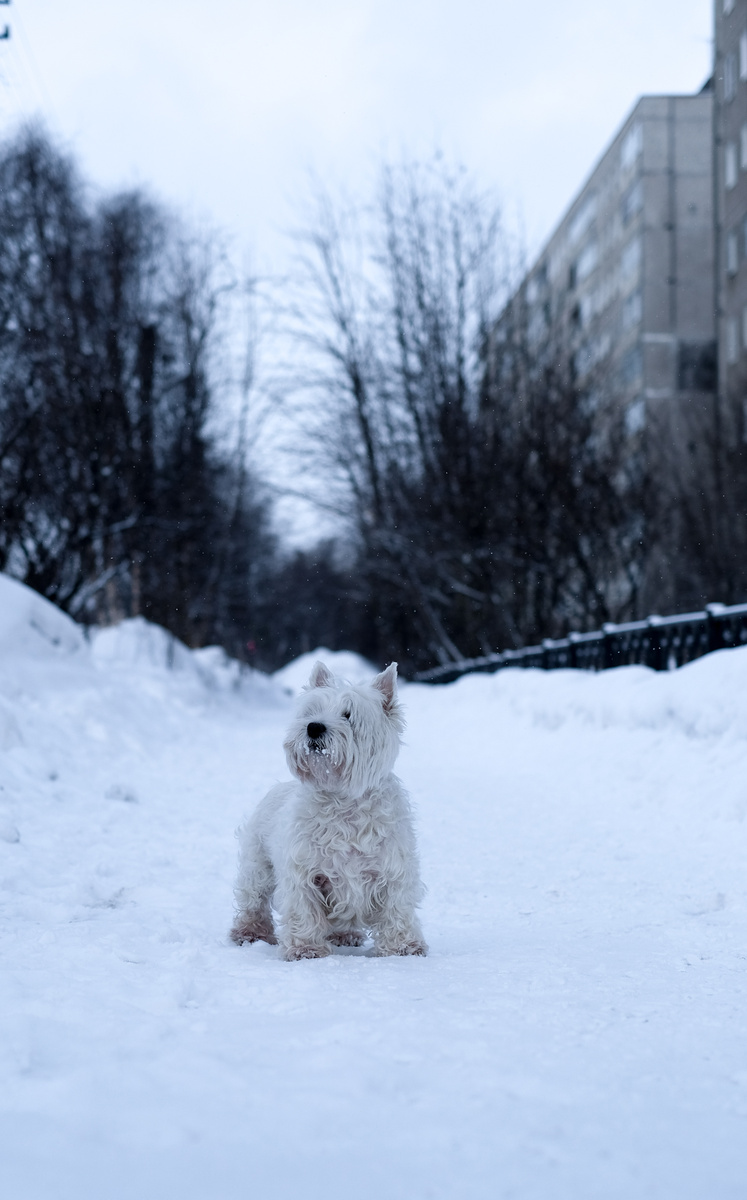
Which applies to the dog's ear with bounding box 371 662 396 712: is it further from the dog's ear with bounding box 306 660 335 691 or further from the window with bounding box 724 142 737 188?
the window with bounding box 724 142 737 188

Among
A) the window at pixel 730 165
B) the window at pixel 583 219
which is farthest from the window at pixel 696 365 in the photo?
the window at pixel 583 219

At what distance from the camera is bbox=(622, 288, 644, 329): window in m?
46.2

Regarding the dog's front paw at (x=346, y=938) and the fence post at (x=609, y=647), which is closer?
the dog's front paw at (x=346, y=938)

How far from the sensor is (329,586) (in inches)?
1553

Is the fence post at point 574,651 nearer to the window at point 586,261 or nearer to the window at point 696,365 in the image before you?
the window at point 696,365

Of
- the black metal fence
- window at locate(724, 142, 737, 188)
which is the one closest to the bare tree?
the black metal fence

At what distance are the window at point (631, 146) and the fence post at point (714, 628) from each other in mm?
39419

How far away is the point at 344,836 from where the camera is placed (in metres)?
4.30

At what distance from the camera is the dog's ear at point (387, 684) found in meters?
4.54

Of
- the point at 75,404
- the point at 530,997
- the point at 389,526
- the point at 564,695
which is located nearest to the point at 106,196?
the point at 75,404

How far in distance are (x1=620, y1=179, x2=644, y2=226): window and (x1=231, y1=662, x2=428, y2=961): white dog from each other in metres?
45.8

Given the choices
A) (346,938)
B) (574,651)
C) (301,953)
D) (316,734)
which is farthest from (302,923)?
(574,651)

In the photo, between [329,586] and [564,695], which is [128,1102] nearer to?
[564,695]

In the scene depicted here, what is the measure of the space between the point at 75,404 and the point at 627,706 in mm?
15272
